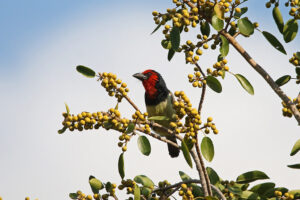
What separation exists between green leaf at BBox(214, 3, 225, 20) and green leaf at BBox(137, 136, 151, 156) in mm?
1027

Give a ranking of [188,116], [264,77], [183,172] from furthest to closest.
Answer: [183,172] < [264,77] < [188,116]

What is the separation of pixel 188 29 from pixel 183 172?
1.22 meters

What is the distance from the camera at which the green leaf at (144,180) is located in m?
3.54

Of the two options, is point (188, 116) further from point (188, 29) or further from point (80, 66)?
point (80, 66)

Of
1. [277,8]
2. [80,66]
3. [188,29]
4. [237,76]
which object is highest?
[80,66]

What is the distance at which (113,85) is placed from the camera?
3.27 m

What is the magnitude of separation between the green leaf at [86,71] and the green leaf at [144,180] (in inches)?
35.1

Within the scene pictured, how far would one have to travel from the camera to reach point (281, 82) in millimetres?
3656

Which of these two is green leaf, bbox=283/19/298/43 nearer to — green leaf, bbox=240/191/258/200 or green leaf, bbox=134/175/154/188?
green leaf, bbox=240/191/258/200

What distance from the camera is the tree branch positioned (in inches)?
127

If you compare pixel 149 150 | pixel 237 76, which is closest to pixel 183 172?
pixel 149 150

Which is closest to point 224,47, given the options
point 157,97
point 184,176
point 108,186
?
point 184,176

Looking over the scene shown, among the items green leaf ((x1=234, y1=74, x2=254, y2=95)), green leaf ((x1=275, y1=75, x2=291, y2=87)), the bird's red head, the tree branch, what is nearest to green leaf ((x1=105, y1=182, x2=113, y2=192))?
green leaf ((x1=234, y1=74, x2=254, y2=95))

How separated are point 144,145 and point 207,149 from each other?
45 cm
